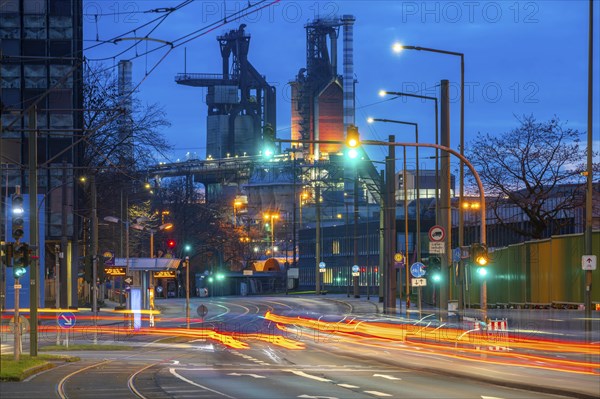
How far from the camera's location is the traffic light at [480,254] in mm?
35094

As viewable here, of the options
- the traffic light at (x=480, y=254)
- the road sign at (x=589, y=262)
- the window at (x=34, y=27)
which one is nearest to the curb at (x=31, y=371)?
the traffic light at (x=480, y=254)

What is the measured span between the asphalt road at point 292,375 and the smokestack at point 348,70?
11575 cm

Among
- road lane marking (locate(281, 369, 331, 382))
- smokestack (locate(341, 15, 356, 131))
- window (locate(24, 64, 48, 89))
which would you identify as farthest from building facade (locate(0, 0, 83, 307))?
smokestack (locate(341, 15, 356, 131))

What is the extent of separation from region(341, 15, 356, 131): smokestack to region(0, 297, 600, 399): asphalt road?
115752mm

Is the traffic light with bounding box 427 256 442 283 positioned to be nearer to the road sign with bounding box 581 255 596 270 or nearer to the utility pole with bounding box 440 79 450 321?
the utility pole with bounding box 440 79 450 321

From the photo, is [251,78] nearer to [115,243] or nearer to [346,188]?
[346,188]

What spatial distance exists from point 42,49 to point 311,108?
97144 millimetres

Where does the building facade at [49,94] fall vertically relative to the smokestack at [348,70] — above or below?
below

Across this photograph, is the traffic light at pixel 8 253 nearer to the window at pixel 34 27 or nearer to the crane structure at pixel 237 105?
the window at pixel 34 27

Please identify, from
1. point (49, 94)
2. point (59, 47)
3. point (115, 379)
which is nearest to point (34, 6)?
point (59, 47)

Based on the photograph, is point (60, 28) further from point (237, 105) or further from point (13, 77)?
point (237, 105)

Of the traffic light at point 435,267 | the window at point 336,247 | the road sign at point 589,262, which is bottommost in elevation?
the window at point 336,247

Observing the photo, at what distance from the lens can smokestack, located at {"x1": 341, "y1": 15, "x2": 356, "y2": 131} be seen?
530 feet

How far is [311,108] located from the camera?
545 feet
